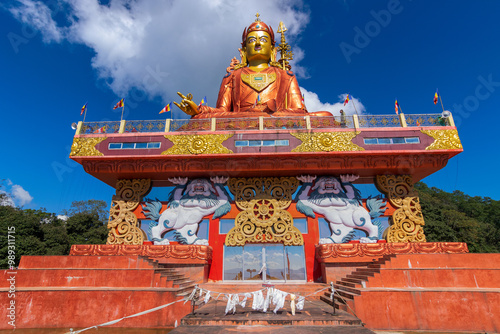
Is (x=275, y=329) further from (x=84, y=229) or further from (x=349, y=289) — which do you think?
(x=84, y=229)

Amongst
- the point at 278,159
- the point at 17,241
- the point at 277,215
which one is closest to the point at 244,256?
the point at 277,215

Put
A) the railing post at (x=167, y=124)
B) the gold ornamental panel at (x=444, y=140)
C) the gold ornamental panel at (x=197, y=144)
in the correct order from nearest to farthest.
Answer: the gold ornamental panel at (x=444, y=140) → the gold ornamental panel at (x=197, y=144) → the railing post at (x=167, y=124)

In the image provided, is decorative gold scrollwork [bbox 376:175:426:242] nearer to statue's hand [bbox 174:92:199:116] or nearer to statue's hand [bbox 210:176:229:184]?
statue's hand [bbox 210:176:229:184]

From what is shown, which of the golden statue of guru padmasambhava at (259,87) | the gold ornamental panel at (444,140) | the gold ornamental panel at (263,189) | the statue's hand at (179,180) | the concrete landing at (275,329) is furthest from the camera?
the golden statue of guru padmasambhava at (259,87)

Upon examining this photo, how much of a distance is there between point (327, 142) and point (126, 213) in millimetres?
8945

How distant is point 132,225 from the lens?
11789 millimetres

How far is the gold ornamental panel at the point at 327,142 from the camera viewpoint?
441 inches

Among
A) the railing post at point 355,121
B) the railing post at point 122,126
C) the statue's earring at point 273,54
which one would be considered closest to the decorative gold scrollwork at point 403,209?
the railing post at point 355,121

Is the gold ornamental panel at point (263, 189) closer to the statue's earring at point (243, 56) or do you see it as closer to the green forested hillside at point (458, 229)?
the statue's earring at point (243, 56)

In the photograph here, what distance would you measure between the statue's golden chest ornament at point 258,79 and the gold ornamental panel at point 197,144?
5466 millimetres

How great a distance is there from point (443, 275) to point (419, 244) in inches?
113

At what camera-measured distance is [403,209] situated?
37.8 feet

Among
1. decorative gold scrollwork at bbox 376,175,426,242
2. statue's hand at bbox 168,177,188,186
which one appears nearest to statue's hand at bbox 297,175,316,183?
decorative gold scrollwork at bbox 376,175,426,242

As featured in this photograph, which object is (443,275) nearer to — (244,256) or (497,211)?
(244,256)
